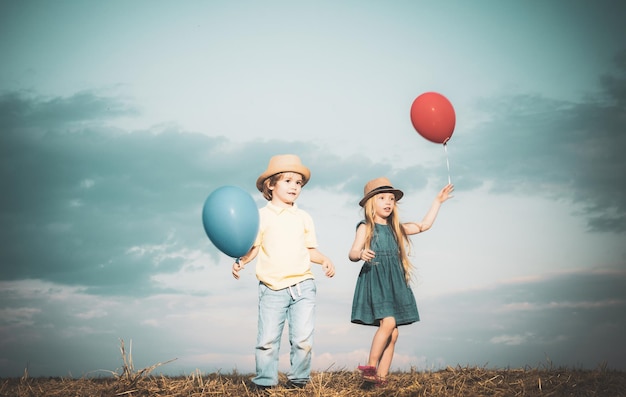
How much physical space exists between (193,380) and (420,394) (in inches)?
95.5

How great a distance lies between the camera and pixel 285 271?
6621 mm

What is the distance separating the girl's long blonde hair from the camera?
7168 mm

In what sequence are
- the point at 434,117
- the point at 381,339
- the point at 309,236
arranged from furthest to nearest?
the point at 434,117 < the point at 309,236 < the point at 381,339

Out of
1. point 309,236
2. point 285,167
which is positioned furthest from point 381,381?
point 285,167

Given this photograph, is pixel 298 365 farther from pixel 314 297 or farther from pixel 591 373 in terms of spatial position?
pixel 591 373

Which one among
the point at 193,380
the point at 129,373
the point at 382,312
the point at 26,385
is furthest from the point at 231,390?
the point at 26,385

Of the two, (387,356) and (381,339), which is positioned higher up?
(381,339)

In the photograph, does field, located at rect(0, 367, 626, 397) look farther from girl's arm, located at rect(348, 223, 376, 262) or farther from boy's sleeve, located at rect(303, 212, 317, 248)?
boy's sleeve, located at rect(303, 212, 317, 248)

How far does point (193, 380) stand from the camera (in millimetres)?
6910

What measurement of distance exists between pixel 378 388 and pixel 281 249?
5.53ft

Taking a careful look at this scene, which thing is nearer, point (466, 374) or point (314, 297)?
point (314, 297)

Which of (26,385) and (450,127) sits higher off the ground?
(450,127)

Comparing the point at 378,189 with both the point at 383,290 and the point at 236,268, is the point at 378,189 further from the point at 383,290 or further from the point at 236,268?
the point at 236,268

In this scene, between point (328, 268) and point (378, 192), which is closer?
point (328, 268)
